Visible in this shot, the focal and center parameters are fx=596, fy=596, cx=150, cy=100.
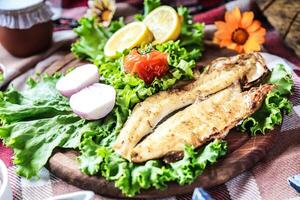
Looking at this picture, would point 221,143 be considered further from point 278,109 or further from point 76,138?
point 76,138

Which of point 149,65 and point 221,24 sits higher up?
point 149,65

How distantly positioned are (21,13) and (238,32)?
811 mm

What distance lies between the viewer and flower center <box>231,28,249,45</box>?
2.24 metres

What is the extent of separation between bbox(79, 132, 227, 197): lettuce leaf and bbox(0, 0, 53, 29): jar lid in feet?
2.54

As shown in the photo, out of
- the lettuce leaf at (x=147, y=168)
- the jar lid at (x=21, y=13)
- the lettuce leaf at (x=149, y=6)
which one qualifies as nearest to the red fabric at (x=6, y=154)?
the lettuce leaf at (x=147, y=168)

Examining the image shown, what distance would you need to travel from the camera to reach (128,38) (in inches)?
83.4

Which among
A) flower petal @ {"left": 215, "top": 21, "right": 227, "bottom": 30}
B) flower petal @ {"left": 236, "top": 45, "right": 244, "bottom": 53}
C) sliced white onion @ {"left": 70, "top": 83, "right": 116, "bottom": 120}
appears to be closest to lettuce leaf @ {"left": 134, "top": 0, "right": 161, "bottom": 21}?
flower petal @ {"left": 215, "top": 21, "right": 227, "bottom": 30}

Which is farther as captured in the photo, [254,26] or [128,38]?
[254,26]

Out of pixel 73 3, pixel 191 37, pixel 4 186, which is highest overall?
pixel 4 186

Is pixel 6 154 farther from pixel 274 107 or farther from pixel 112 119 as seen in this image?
pixel 274 107

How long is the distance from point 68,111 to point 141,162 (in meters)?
0.39

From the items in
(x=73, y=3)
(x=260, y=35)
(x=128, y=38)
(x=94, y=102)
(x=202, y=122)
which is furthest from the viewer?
(x=73, y=3)

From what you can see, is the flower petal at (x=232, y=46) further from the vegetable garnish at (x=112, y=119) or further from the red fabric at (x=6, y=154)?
the red fabric at (x=6, y=154)

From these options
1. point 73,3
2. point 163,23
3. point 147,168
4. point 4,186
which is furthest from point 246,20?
point 4,186
